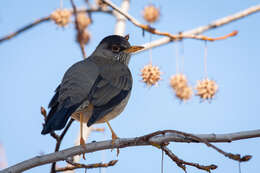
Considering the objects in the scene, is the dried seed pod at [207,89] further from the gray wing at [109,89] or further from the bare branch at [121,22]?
the bare branch at [121,22]

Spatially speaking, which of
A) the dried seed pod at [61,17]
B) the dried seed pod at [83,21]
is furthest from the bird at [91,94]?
the dried seed pod at [83,21]

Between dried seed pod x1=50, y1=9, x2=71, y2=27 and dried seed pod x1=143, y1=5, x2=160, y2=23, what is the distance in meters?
1.57

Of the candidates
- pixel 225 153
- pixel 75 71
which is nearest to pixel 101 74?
pixel 75 71

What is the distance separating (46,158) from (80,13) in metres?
4.70

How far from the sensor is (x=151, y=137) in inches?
124

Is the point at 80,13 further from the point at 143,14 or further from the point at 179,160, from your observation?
the point at 179,160

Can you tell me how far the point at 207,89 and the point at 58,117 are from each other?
2291 mm

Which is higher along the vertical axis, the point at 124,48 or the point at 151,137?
the point at 124,48

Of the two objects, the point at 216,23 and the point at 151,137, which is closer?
the point at 151,137

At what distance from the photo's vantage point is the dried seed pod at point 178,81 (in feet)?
19.1

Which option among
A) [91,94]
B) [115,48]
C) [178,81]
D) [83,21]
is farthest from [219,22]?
[91,94]

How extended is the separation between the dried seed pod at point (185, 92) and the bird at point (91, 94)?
1067 millimetres

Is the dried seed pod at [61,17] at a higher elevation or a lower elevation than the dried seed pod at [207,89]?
higher

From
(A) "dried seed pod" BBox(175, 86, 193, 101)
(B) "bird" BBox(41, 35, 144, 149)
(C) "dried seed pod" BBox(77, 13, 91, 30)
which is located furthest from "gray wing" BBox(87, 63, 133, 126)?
(C) "dried seed pod" BBox(77, 13, 91, 30)
